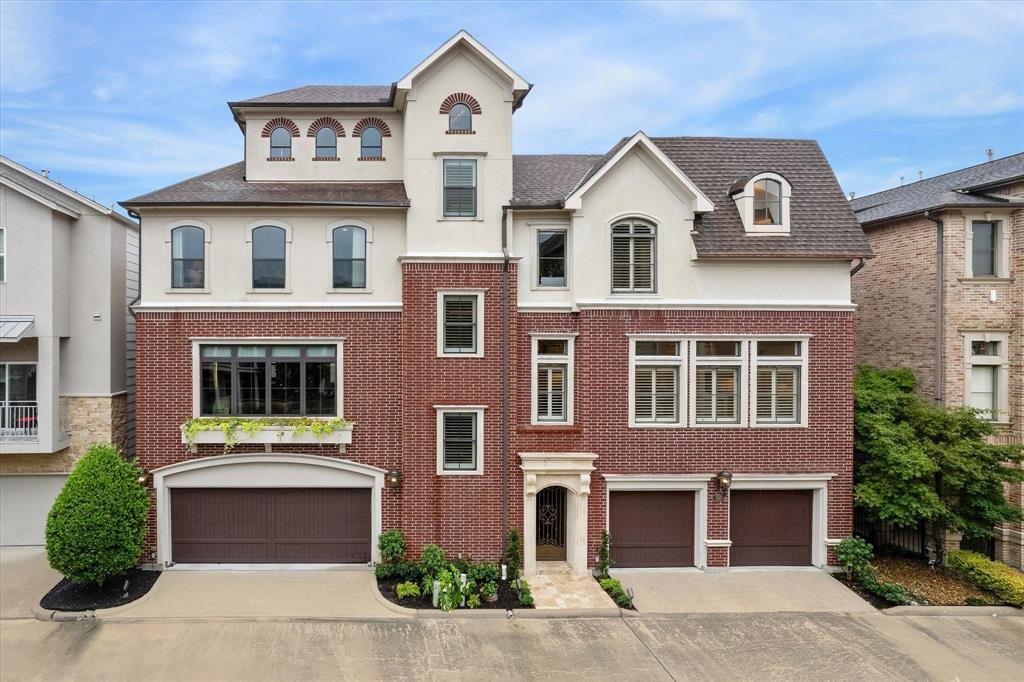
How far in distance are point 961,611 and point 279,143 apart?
19039 mm

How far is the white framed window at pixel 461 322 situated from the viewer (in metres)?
13.9

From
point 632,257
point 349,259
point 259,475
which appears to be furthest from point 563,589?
point 349,259

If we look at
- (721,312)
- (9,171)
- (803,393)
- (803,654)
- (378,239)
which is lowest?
(803,654)

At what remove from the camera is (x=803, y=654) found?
35.8ft

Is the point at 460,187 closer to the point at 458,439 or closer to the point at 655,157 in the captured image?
the point at 655,157

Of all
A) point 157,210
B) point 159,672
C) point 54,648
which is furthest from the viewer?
point 157,210

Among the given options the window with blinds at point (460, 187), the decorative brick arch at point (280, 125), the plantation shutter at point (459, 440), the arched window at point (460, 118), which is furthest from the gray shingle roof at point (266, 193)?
the plantation shutter at point (459, 440)

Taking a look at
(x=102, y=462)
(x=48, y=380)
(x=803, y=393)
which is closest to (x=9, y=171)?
(x=48, y=380)

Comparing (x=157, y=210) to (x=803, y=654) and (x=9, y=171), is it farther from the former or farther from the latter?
(x=803, y=654)

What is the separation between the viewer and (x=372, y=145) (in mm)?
15195

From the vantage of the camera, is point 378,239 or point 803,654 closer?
point 803,654

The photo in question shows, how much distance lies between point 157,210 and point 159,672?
9819 mm

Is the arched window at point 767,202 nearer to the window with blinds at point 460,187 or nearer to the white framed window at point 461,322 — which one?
the window with blinds at point 460,187

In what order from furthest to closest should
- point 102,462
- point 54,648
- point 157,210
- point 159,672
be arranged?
point 157,210, point 102,462, point 54,648, point 159,672
